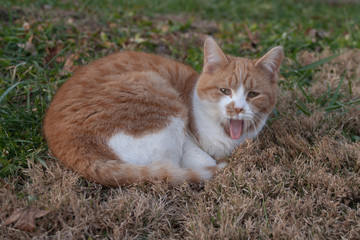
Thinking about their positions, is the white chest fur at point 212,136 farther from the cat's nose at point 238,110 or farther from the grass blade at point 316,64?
the grass blade at point 316,64

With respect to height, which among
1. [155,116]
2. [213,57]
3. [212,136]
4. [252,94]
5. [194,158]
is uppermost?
[213,57]

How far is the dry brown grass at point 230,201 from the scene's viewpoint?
2006 millimetres

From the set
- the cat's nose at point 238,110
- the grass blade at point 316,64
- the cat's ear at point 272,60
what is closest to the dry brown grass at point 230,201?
the cat's nose at point 238,110

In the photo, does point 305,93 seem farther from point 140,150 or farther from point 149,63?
point 140,150

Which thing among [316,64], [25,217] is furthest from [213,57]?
[25,217]

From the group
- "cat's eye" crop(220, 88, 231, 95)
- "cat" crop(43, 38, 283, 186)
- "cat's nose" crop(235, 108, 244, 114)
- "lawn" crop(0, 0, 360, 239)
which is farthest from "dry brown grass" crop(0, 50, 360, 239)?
"cat's eye" crop(220, 88, 231, 95)

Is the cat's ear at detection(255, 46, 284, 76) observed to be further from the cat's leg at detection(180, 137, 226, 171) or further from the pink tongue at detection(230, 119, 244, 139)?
the cat's leg at detection(180, 137, 226, 171)

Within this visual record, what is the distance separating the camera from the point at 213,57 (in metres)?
2.88

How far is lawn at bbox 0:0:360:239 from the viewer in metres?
2.08

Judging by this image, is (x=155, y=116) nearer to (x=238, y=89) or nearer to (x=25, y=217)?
(x=238, y=89)

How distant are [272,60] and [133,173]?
148 cm

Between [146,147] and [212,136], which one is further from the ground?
[146,147]

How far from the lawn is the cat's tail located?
0.06m

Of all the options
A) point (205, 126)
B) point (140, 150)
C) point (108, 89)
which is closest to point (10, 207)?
point (140, 150)
